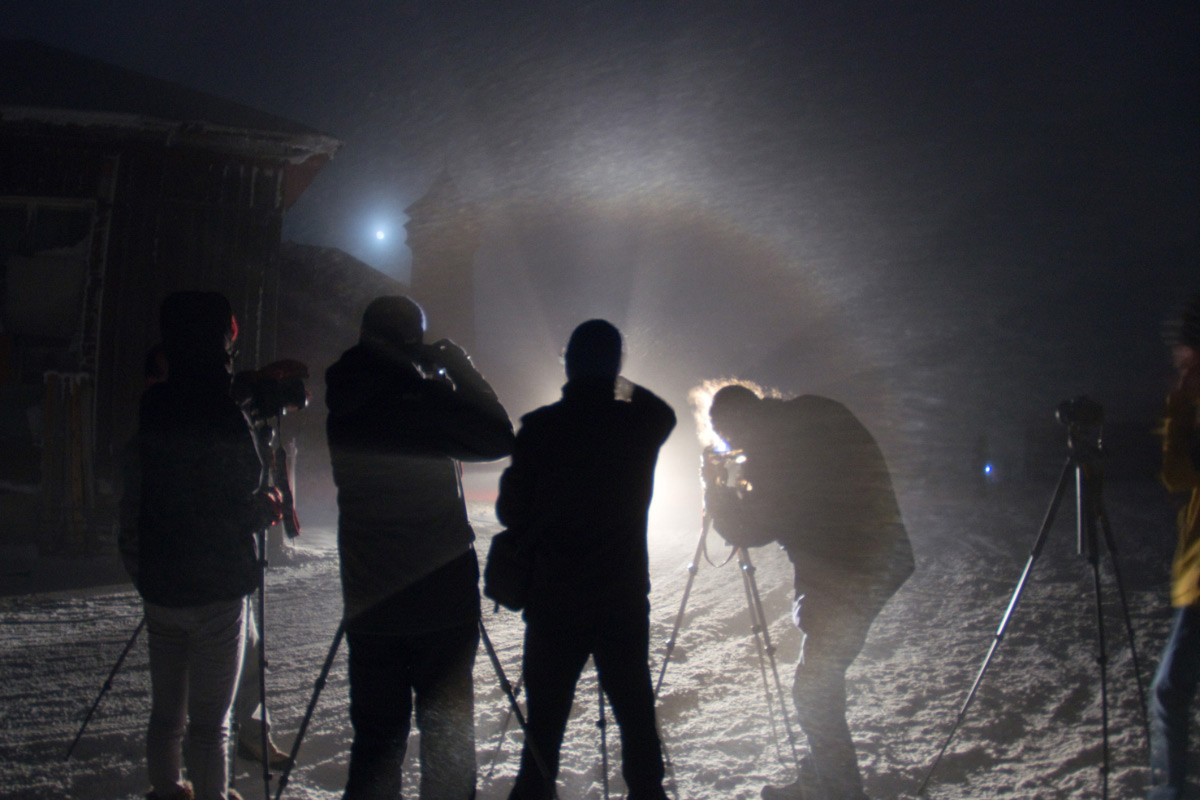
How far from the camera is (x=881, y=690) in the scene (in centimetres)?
414

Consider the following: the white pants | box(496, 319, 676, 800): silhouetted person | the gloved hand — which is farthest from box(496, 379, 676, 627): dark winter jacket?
the white pants

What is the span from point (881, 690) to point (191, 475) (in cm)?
403

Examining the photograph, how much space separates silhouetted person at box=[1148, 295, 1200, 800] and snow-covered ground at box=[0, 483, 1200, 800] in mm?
356

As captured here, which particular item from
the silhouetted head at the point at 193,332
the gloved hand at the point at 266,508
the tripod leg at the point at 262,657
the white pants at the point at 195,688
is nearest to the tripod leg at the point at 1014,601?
the tripod leg at the point at 262,657

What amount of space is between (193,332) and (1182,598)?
3786 millimetres

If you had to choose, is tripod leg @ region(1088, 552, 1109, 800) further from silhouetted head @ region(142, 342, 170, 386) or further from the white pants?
silhouetted head @ region(142, 342, 170, 386)

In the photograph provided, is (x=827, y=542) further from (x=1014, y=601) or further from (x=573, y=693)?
(x=573, y=693)

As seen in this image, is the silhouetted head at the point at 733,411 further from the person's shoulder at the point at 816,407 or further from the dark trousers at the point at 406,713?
the dark trousers at the point at 406,713

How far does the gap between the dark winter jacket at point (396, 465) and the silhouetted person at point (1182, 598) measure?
2.70 meters

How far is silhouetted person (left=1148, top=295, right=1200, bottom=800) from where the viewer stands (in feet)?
8.35

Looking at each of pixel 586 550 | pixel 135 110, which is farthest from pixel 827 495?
pixel 135 110

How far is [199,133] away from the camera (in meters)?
7.77

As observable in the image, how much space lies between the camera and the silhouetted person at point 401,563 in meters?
1.96

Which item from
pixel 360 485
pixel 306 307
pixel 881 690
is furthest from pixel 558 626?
pixel 306 307
